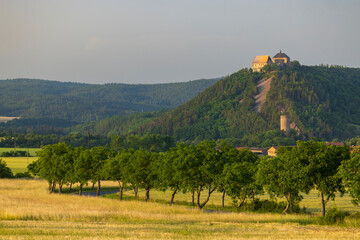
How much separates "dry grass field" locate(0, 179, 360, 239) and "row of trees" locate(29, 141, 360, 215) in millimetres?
4698

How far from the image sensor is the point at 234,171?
230 ft

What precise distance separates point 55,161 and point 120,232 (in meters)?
56.1

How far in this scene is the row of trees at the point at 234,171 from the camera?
6450cm

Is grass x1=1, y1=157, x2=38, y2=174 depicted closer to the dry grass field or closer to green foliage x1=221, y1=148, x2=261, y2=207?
the dry grass field

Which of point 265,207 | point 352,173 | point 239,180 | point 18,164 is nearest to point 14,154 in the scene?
point 18,164

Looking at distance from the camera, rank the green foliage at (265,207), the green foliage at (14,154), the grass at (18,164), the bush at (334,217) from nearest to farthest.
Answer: the bush at (334,217)
the green foliage at (265,207)
the grass at (18,164)
the green foliage at (14,154)

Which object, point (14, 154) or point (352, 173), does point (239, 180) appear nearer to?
point (352, 173)

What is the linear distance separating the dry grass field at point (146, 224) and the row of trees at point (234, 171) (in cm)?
470

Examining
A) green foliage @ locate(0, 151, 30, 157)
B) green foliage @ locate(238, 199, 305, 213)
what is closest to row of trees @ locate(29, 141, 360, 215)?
green foliage @ locate(238, 199, 305, 213)

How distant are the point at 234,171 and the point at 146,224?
22.0 meters

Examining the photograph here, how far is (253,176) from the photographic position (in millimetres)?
72438

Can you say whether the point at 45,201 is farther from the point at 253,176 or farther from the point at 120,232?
the point at 120,232

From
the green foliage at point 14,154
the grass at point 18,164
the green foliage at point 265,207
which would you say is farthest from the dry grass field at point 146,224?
the green foliage at point 14,154

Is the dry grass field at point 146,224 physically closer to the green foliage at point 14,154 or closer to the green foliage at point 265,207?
the green foliage at point 265,207
